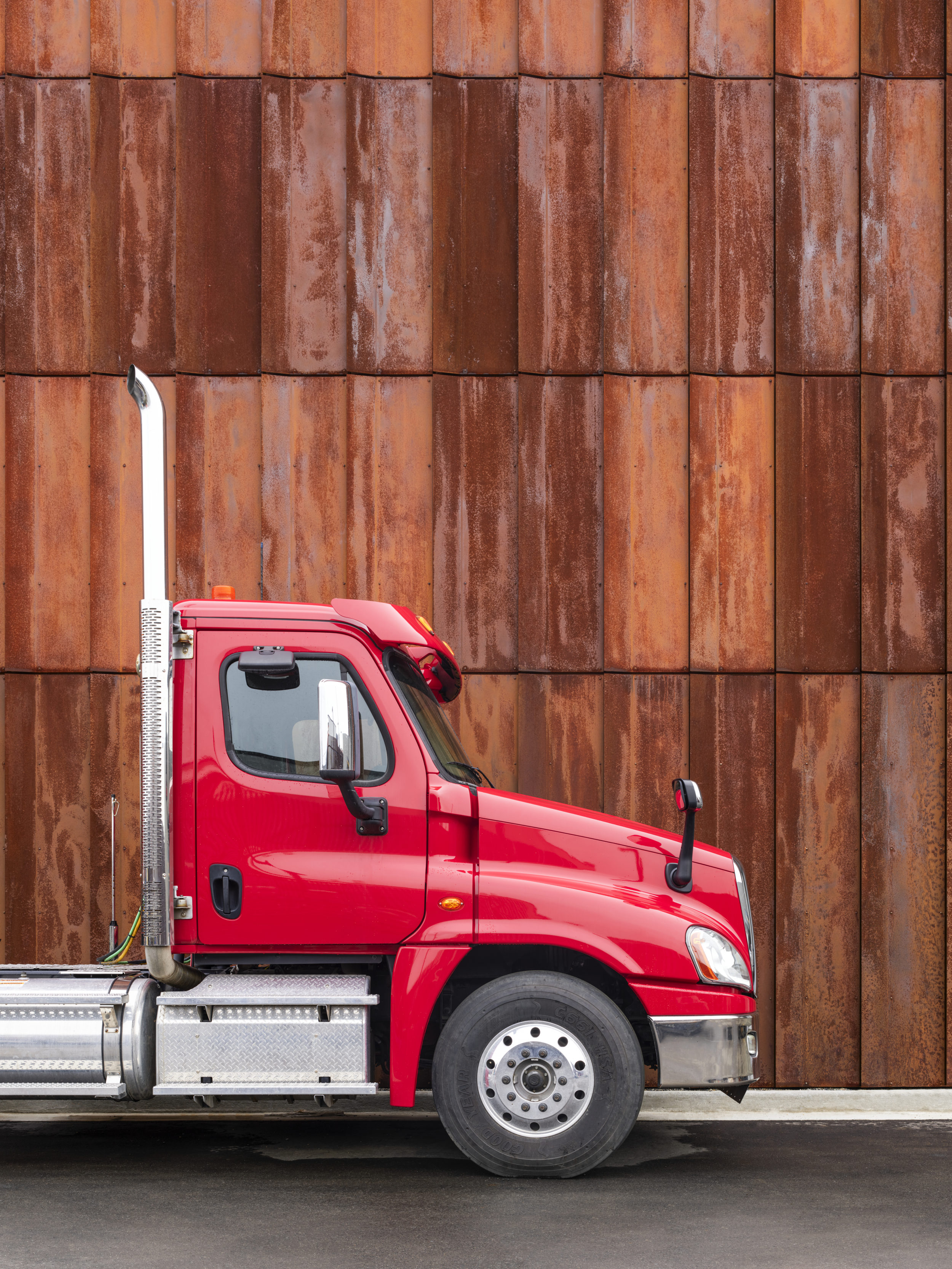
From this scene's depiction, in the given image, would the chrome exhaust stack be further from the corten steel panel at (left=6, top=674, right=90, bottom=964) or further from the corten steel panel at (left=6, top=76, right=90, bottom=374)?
the corten steel panel at (left=6, top=76, right=90, bottom=374)

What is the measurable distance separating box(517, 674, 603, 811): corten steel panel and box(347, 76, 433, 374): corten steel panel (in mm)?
2620

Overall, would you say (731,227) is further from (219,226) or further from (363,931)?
(363,931)

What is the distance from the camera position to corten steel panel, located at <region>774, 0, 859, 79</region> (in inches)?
367

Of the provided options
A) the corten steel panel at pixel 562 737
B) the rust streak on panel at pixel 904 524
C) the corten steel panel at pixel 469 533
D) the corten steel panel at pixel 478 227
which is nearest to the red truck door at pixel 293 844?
the corten steel panel at pixel 562 737

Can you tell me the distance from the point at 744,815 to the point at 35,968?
16.6ft

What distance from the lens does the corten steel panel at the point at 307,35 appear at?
9.20 metres

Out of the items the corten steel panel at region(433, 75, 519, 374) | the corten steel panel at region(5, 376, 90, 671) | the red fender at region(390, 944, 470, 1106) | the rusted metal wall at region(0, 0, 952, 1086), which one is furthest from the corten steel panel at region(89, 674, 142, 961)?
the corten steel panel at region(433, 75, 519, 374)

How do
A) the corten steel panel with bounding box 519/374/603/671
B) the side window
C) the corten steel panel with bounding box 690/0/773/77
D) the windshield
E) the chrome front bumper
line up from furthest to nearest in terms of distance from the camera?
the corten steel panel with bounding box 690/0/773/77 → the corten steel panel with bounding box 519/374/603/671 → the windshield → the side window → the chrome front bumper

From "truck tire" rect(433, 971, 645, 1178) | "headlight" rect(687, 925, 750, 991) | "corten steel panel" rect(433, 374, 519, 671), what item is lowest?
"truck tire" rect(433, 971, 645, 1178)

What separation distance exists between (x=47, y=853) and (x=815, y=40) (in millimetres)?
8500

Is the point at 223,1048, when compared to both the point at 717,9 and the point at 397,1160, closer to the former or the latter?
the point at 397,1160

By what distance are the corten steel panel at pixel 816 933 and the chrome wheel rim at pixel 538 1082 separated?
136 inches

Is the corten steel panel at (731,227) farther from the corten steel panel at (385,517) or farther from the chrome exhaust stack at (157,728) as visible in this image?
the chrome exhaust stack at (157,728)

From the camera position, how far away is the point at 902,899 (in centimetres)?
905
